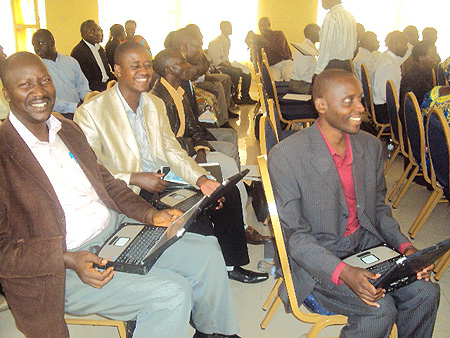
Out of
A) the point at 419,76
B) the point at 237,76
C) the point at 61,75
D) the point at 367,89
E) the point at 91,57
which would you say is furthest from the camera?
the point at 237,76

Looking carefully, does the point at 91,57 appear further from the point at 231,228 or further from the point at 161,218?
the point at 161,218

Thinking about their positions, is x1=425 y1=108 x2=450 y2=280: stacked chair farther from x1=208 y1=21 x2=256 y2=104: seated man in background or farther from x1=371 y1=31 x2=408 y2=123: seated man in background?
x1=208 y1=21 x2=256 y2=104: seated man in background

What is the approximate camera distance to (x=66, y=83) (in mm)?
4035

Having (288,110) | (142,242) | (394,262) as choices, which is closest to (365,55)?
(288,110)

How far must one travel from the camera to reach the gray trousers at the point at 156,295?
59.9 inches

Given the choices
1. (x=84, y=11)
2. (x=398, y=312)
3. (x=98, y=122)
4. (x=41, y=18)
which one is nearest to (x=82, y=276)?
(x=98, y=122)

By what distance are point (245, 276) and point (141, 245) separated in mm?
976

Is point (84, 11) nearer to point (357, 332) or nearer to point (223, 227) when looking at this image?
point (223, 227)

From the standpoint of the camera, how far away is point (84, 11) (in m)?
8.55

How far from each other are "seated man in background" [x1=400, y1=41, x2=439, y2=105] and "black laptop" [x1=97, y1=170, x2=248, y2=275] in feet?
11.5

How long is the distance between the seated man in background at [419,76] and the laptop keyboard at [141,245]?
3.64 m

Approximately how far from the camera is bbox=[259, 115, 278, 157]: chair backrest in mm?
1953

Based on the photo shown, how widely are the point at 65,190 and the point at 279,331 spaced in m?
1.19

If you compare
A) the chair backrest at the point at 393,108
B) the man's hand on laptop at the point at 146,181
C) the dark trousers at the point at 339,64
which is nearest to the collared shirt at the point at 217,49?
the dark trousers at the point at 339,64
